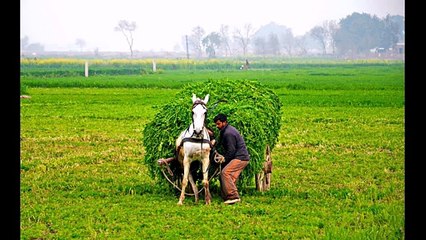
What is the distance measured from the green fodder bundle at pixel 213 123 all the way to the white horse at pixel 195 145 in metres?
0.48

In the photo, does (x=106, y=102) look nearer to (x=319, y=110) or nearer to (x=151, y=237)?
(x=319, y=110)

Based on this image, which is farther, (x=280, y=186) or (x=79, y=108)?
(x=79, y=108)

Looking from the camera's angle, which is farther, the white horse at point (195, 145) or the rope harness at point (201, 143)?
the rope harness at point (201, 143)

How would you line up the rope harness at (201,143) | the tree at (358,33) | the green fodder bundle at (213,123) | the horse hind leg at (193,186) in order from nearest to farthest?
the rope harness at (201,143), the horse hind leg at (193,186), the green fodder bundle at (213,123), the tree at (358,33)

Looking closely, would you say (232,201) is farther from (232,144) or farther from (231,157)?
(232,144)

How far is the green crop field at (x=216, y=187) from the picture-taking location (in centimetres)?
1105

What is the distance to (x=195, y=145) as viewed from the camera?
12359 mm

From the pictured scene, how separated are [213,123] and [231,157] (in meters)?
0.89

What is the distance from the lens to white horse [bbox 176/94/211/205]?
12102 millimetres

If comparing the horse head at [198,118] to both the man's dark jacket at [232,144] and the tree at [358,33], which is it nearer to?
the man's dark jacket at [232,144]

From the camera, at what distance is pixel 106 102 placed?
123 feet

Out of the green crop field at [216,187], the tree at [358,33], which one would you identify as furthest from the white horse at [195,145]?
the tree at [358,33]

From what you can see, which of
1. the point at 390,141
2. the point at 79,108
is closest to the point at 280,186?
the point at 390,141
